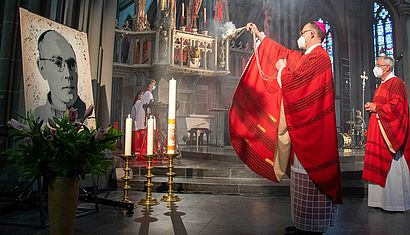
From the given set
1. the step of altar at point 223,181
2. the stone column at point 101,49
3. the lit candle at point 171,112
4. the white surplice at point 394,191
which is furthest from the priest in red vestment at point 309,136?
the stone column at point 101,49

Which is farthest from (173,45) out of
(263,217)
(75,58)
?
(263,217)

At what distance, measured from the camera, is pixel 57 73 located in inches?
138

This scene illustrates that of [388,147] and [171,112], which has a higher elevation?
[171,112]

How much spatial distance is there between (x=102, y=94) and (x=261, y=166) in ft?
9.43

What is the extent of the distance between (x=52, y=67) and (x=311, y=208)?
9.71 ft

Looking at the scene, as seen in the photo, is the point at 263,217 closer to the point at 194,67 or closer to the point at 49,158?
the point at 49,158

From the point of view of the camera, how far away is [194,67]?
982cm

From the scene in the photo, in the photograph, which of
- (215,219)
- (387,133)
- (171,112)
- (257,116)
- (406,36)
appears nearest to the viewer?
(215,219)

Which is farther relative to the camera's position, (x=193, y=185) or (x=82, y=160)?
(x=193, y=185)

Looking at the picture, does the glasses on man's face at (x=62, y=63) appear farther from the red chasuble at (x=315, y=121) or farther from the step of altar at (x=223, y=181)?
the red chasuble at (x=315, y=121)

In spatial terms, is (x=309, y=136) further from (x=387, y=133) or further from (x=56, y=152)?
(x=56, y=152)

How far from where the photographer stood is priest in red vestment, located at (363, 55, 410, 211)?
3.50m

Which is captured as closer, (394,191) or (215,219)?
(215,219)

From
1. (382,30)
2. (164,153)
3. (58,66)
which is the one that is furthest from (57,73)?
(382,30)
